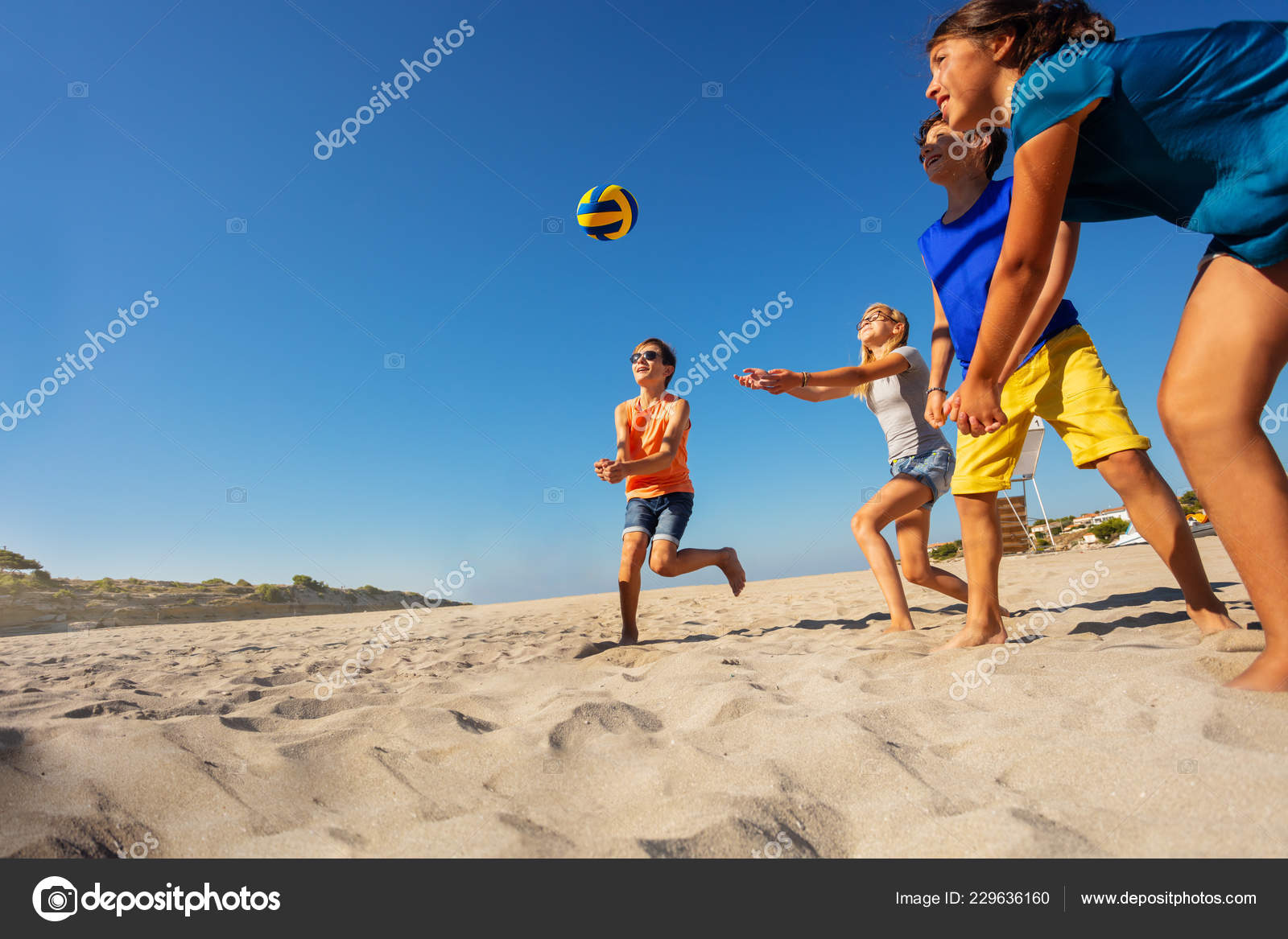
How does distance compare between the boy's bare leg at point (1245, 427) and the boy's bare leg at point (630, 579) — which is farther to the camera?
the boy's bare leg at point (630, 579)

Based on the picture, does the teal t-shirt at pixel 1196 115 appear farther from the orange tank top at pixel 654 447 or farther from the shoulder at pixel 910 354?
the orange tank top at pixel 654 447

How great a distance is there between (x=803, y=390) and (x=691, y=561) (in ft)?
5.06

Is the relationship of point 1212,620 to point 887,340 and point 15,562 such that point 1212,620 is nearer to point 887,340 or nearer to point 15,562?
point 887,340

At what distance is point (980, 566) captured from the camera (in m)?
2.93

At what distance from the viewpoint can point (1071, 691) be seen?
1.84 metres

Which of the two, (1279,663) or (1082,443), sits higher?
(1082,443)

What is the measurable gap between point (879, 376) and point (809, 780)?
2.81 metres

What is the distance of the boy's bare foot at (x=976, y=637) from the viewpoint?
276 cm

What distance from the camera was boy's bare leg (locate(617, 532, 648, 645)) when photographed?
4.27 meters

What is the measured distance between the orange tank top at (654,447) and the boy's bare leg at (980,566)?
80.6 inches

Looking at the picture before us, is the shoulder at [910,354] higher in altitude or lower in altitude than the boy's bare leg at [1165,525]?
higher

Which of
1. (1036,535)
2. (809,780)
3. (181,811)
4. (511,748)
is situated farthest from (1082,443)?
(1036,535)

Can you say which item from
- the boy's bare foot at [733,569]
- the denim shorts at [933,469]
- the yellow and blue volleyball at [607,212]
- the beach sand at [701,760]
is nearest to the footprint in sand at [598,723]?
the beach sand at [701,760]
